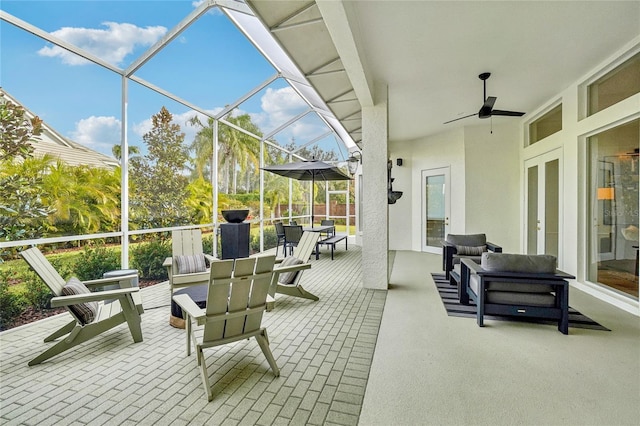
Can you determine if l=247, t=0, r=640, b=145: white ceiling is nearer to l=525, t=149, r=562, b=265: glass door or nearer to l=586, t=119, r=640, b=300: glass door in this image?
l=586, t=119, r=640, b=300: glass door

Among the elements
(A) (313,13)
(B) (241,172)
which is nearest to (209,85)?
(B) (241,172)

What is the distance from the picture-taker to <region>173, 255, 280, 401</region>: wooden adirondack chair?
230cm

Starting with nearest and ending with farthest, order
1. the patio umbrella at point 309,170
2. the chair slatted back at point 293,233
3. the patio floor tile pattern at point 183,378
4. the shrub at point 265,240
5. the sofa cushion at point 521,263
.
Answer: the patio floor tile pattern at point 183,378
the sofa cushion at point 521,263
the patio umbrella at point 309,170
the chair slatted back at point 293,233
the shrub at point 265,240

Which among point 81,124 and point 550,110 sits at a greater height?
point 550,110

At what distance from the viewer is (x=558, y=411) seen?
2.00 meters

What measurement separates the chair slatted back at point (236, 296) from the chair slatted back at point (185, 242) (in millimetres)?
2588

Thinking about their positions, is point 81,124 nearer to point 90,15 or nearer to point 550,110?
point 90,15

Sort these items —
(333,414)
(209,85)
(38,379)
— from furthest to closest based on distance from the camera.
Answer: (209,85) < (38,379) < (333,414)

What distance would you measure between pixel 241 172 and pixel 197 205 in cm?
247

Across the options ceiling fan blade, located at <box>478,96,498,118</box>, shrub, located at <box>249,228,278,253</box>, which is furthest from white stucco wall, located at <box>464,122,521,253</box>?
shrub, located at <box>249,228,278,253</box>

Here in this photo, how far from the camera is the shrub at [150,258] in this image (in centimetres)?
543

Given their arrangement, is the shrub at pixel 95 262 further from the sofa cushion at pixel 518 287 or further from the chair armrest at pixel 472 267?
the sofa cushion at pixel 518 287

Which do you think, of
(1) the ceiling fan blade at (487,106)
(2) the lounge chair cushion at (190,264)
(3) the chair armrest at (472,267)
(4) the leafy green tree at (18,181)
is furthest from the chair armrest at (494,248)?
(4) the leafy green tree at (18,181)

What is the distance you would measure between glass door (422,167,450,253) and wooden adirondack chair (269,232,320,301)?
525cm
